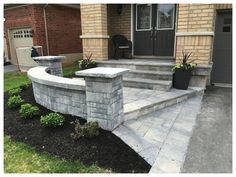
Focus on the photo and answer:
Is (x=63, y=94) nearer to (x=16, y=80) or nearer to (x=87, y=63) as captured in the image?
(x=87, y=63)

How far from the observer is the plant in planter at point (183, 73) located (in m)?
4.73

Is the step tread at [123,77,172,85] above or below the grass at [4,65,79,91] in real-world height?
above

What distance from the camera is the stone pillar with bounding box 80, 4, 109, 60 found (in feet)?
19.2

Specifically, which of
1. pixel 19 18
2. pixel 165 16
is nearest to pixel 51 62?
pixel 165 16

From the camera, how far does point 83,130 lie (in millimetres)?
2836

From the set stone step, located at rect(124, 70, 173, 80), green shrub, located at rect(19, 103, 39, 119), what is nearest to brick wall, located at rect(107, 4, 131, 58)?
stone step, located at rect(124, 70, 173, 80)

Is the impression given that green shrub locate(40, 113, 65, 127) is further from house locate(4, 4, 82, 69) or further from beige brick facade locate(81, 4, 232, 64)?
house locate(4, 4, 82, 69)

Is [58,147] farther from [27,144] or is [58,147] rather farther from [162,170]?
[162,170]

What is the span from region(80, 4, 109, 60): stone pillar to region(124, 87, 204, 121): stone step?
101 inches

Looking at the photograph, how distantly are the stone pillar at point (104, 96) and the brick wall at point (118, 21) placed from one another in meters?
4.63

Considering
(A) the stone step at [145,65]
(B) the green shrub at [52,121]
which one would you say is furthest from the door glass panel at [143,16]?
(B) the green shrub at [52,121]

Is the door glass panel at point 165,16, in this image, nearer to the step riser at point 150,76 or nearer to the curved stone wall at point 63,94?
the step riser at point 150,76

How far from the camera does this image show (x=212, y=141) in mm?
2896

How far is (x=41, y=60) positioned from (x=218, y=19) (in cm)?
495
